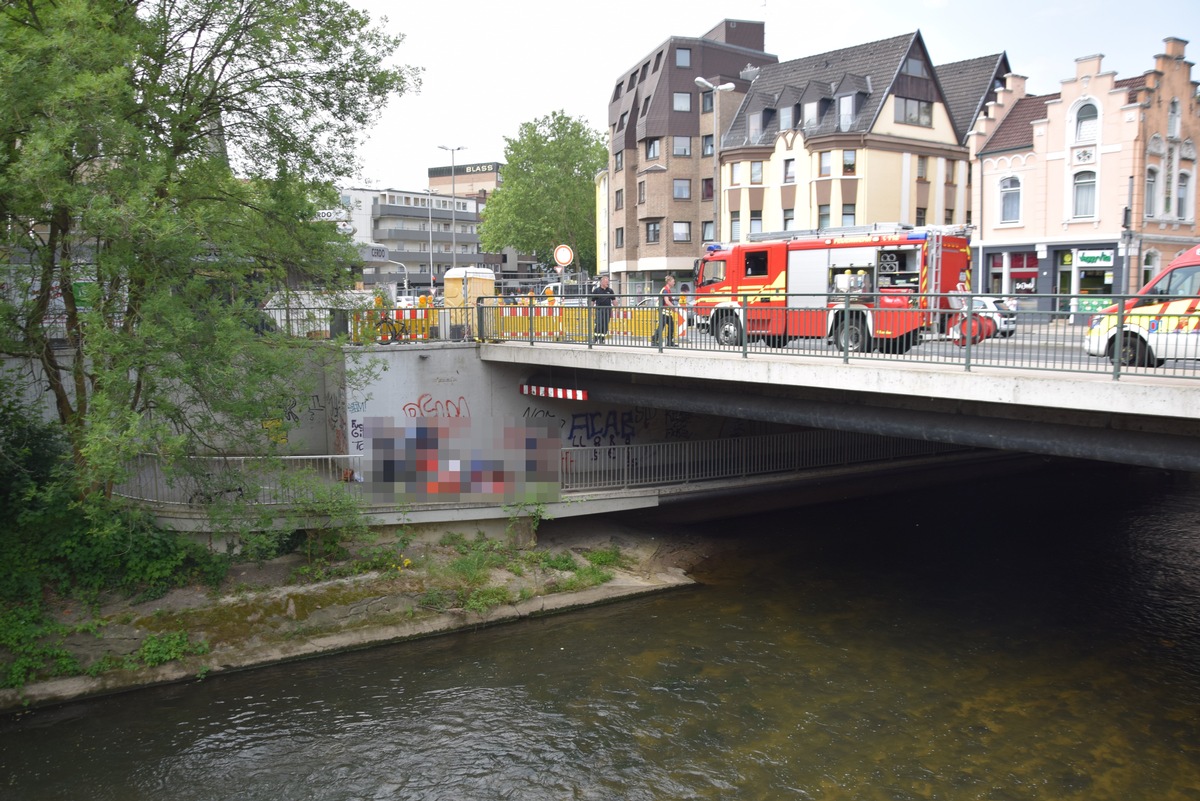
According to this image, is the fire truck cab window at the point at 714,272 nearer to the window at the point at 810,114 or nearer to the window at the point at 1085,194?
the window at the point at 1085,194

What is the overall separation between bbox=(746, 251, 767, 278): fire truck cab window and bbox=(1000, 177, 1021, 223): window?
57.3ft

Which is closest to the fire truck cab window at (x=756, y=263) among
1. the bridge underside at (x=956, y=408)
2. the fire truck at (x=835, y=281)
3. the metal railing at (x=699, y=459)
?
the fire truck at (x=835, y=281)

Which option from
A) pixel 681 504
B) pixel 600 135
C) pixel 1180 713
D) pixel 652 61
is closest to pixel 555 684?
pixel 681 504

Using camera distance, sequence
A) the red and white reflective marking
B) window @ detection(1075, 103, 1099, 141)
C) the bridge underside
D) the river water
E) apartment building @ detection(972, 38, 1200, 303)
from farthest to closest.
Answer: window @ detection(1075, 103, 1099, 141) → apartment building @ detection(972, 38, 1200, 303) → the red and white reflective marking → the river water → the bridge underside

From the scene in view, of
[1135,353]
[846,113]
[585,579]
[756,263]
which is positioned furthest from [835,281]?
[846,113]

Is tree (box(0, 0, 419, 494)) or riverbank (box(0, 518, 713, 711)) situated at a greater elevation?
tree (box(0, 0, 419, 494))

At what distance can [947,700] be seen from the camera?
13430mm

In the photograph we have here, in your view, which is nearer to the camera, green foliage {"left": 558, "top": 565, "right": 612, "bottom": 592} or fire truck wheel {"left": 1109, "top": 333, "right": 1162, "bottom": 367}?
fire truck wheel {"left": 1109, "top": 333, "right": 1162, "bottom": 367}

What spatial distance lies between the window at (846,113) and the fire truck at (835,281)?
74.3 feet

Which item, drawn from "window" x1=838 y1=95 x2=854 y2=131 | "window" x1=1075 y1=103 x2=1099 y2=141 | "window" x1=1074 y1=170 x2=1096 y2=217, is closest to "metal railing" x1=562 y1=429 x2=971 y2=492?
"window" x1=1074 y1=170 x2=1096 y2=217

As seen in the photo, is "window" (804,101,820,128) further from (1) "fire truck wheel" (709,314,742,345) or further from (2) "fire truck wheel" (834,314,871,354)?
(2) "fire truck wheel" (834,314,871,354)

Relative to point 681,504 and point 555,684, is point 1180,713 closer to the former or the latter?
point 555,684

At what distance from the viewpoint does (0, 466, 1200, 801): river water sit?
452 inches

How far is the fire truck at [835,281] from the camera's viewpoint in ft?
46.1
